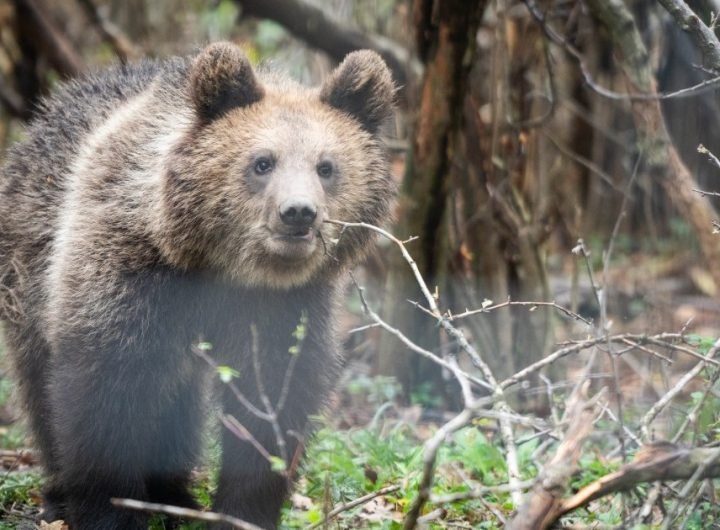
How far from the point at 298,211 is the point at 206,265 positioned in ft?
2.44

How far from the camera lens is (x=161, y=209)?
542 centimetres

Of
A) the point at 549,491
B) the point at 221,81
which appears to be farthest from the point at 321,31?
the point at 549,491

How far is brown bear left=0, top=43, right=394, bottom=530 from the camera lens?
530cm

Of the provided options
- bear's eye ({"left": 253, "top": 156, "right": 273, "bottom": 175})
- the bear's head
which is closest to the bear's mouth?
the bear's head

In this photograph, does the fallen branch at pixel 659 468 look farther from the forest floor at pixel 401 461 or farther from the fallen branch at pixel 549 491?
the forest floor at pixel 401 461

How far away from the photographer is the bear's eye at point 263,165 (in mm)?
5340

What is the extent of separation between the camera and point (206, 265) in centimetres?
552

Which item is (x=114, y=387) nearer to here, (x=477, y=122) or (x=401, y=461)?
(x=401, y=461)

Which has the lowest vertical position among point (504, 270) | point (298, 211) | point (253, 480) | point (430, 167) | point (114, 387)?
point (253, 480)

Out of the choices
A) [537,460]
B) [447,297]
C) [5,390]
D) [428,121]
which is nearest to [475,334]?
[447,297]

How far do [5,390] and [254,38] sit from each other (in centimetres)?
606

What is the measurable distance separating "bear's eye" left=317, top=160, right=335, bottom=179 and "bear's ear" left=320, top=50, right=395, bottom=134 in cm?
46

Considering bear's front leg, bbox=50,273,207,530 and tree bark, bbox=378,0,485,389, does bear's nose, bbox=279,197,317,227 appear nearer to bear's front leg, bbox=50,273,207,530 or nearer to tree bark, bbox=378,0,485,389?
bear's front leg, bbox=50,273,207,530

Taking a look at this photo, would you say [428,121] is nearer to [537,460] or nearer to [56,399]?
[537,460]
